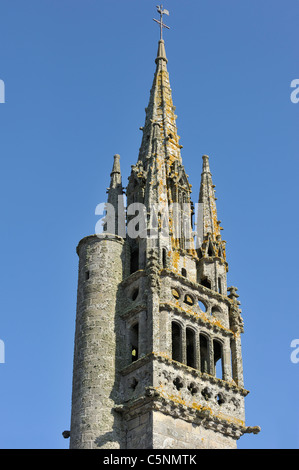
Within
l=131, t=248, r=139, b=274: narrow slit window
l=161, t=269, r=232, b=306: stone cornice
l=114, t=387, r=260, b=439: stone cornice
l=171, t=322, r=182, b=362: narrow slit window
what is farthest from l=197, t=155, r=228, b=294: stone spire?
l=114, t=387, r=260, b=439: stone cornice

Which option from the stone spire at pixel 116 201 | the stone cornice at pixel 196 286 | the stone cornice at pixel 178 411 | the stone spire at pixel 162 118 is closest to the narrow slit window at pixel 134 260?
the stone spire at pixel 116 201

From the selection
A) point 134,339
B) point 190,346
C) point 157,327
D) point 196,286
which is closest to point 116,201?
point 196,286

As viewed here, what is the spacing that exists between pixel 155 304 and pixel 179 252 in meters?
5.47

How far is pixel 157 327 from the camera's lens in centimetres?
5606

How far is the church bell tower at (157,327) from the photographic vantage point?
54.0 m

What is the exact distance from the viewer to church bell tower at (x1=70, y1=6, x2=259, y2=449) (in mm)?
54031

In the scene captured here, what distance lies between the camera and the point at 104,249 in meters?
59.9

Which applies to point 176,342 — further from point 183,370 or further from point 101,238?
point 101,238

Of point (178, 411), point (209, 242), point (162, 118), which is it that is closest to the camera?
point (178, 411)

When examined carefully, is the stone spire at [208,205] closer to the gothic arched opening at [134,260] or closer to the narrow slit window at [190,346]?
the gothic arched opening at [134,260]

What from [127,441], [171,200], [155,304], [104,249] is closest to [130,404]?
[127,441]

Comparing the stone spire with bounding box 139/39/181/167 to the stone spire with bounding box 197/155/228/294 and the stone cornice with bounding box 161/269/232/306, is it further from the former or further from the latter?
the stone cornice with bounding box 161/269/232/306

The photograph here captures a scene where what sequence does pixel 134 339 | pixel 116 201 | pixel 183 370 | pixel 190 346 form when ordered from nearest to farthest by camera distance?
pixel 183 370 → pixel 134 339 → pixel 190 346 → pixel 116 201
